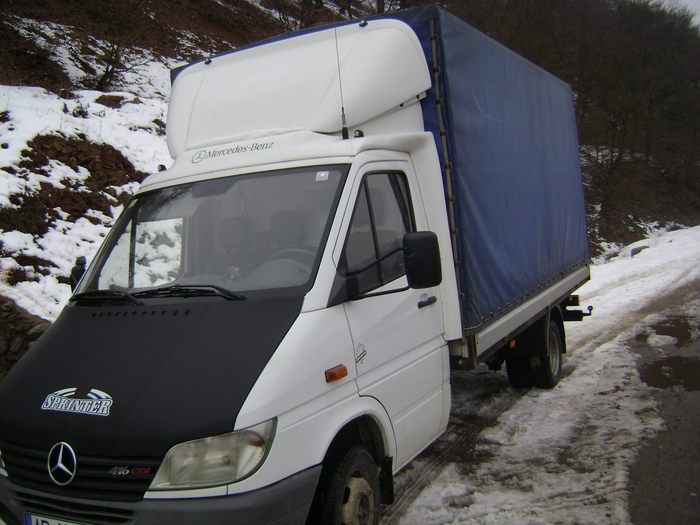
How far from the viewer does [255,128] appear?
4195 millimetres

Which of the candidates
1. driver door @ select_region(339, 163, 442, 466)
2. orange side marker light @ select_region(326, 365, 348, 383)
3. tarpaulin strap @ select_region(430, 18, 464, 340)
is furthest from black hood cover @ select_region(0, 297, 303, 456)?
tarpaulin strap @ select_region(430, 18, 464, 340)

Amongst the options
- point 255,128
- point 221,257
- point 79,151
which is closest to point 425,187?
point 255,128

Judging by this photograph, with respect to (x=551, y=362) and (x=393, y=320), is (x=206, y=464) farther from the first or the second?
(x=551, y=362)

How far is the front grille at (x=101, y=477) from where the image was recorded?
2.67 m

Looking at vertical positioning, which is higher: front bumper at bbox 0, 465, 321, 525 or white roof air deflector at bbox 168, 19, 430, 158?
white roof air deflector at bbox 168, 19, 430, 158

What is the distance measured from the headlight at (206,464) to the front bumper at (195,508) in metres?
0.07

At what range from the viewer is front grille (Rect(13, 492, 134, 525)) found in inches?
105

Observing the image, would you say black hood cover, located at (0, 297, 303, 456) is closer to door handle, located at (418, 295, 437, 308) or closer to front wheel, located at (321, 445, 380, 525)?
front wheel, located at (321, 445, 380, 525)

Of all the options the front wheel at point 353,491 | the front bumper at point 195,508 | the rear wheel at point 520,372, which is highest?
the front bumper at point 195,508

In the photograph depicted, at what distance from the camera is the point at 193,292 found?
334 cm

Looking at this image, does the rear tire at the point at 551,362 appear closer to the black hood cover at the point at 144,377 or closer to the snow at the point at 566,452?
the snow at the point at 566,452

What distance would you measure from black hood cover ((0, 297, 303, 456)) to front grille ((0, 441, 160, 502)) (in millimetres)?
38

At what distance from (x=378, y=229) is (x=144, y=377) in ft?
5.33

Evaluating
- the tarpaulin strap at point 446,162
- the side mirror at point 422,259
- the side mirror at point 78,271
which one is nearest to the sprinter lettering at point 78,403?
the side mirror at point 78,271
